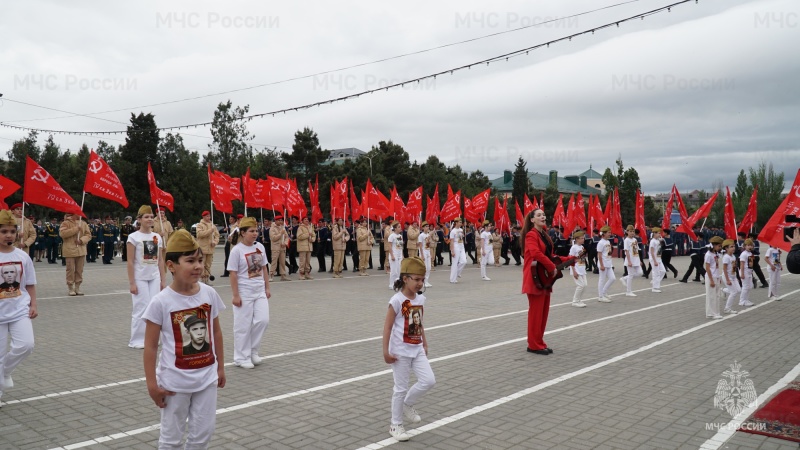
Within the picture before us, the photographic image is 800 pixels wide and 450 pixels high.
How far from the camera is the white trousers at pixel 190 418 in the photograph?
3631 millimetres

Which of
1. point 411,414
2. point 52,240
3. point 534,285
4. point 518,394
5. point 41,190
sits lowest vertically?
point 518,394

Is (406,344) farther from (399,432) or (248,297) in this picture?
(248,297)

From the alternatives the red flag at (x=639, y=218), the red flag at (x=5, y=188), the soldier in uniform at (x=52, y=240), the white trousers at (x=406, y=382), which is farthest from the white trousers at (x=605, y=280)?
the soldier in uniform at (x=52, y=240)

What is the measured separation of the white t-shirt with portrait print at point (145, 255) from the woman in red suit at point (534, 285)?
5.30 metres

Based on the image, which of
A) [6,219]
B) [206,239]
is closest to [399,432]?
[6,219]

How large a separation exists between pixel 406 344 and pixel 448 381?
189cm

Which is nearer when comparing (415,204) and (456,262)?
(456,262)

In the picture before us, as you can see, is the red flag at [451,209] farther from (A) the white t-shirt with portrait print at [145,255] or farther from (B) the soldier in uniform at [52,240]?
(A) the white t-shirt with portrait print at [145,255]

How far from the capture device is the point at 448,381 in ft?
22.5

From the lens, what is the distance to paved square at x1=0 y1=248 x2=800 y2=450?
5.06 m

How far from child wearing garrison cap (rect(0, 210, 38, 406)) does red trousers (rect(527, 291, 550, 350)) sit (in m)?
6.02

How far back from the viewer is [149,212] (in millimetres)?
8664

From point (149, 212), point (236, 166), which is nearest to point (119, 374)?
point (149, 212)

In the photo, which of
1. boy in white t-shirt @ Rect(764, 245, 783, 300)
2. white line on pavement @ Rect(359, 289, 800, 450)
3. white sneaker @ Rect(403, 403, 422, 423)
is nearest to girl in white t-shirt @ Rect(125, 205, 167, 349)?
white sneaker @ Rect(403, 403, 422, 423)
